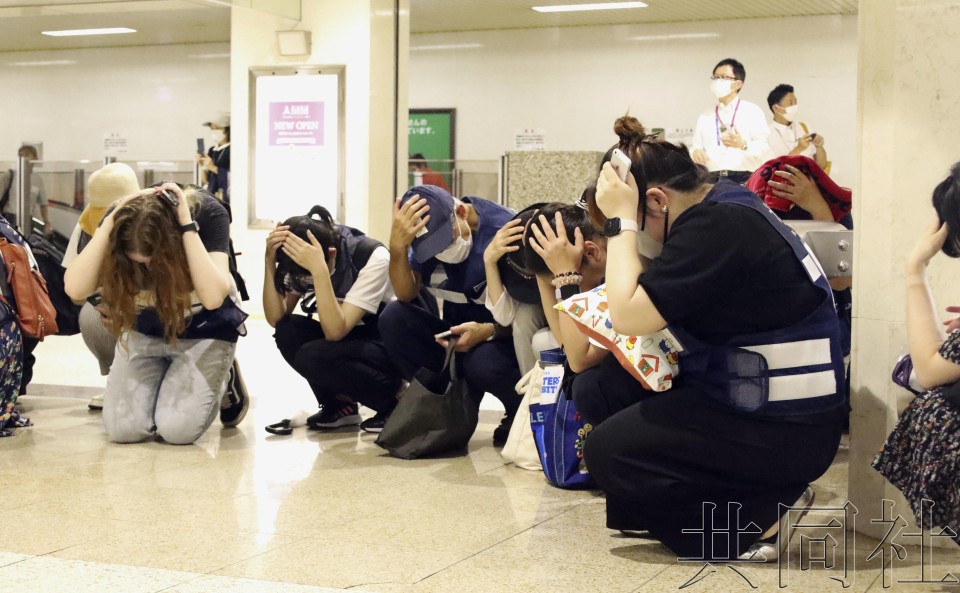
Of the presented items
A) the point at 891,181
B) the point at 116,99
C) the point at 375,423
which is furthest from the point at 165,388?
the point at 116,99

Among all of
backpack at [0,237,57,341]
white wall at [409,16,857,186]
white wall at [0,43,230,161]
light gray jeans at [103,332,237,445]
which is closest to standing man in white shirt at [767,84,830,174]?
white wall at [409,16,857,186]

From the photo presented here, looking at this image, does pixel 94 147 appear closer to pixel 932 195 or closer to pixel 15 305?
pixel 15 305

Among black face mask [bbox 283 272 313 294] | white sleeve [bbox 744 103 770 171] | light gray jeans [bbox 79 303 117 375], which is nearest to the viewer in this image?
black face mask [bbox 283 272 313 294]

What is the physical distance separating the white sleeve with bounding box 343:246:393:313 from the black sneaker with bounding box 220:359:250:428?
727 mm

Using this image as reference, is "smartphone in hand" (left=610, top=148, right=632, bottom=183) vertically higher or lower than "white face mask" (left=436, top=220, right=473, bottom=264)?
higher

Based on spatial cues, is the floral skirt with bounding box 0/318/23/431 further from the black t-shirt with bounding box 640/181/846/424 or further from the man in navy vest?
the black t-shirt with bounding box 640/181/846/424

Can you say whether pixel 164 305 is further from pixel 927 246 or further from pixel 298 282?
pixel 927 246

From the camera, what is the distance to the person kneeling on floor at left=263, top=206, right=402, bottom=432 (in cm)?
487

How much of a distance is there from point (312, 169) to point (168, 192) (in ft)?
20.4

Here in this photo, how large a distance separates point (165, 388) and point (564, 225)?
2035 mm

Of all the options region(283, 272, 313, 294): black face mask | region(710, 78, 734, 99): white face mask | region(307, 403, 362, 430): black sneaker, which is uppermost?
region(710, 78, 734, 99): white face mask

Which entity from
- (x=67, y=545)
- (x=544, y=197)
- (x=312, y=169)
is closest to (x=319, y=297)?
(x=67, y=545)

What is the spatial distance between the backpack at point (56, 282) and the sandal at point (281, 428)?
1.41 meters

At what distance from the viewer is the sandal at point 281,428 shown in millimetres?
5117
